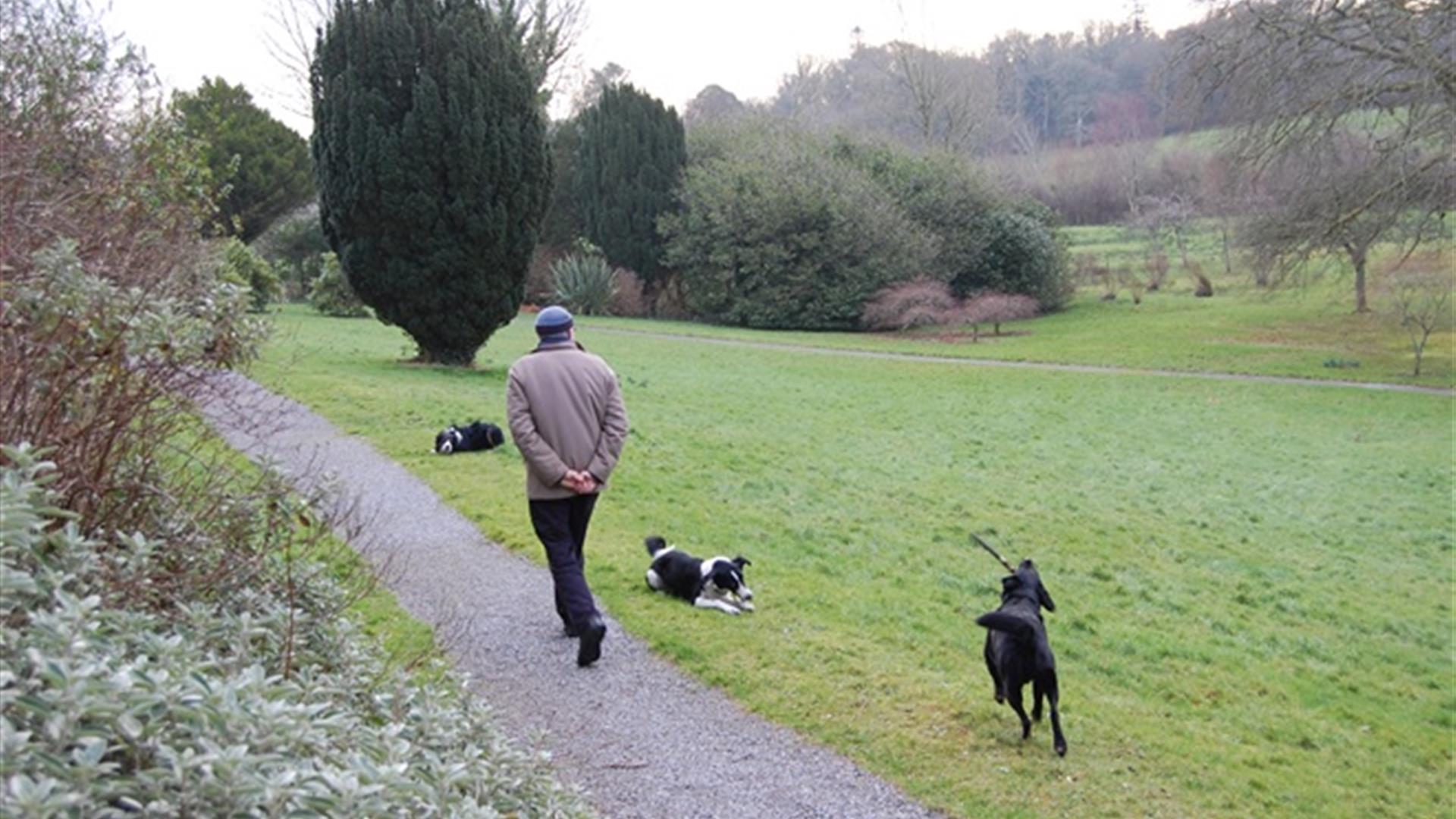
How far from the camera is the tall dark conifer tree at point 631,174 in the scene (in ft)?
135

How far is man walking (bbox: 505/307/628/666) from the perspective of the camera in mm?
5918

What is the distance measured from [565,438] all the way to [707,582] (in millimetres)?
1708

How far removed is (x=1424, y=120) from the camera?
22203 millimetres

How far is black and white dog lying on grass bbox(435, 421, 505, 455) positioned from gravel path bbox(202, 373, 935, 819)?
3522 millimetres

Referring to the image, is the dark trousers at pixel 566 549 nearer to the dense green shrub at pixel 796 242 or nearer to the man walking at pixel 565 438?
the man walking at pixel 565 438

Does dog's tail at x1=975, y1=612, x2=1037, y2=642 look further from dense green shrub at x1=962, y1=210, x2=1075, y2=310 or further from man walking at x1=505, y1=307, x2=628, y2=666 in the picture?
dense green shrub at x1=962, y1=210, x2=1075, y2=310

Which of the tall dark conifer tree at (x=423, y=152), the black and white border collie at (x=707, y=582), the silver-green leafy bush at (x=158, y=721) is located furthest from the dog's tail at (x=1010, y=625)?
→ the tall dark conifer tree at (x=423, y=152)

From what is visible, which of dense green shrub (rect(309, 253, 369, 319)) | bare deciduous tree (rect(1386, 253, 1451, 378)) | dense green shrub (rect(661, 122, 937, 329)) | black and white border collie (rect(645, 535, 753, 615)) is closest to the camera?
black and white border collie (rect(645, 535, 753, 615))

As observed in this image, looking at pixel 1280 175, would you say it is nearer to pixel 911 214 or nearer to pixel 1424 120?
pixel 1424 120

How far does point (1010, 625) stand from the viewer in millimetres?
5043

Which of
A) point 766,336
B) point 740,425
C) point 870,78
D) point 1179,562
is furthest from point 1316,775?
point 870,78

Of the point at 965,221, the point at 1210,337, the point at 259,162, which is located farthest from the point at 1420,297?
the point at 259,162

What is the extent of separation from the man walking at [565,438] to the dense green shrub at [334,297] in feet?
94.6

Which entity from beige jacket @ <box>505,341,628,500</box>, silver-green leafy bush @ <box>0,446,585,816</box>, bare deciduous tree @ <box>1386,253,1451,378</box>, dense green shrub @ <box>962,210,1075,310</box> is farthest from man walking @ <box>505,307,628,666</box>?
dense green shrub @ <box>962,210,1075,310</box>
